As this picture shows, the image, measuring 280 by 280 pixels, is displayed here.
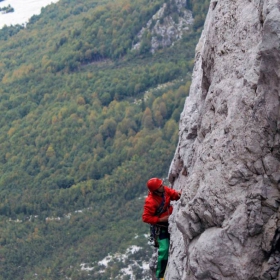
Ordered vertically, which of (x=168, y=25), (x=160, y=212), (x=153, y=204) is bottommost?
(x=168, y=25)

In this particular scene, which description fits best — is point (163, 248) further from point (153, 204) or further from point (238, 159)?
point (238, 159)

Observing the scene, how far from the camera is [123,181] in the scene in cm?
→ 13262

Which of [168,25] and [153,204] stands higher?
[153,204]

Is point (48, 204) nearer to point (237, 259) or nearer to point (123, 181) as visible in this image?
point (123, 181)

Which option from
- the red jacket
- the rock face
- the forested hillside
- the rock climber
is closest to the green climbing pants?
the rock climber

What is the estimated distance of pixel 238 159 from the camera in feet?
37.5

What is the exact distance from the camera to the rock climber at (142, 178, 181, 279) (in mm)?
14320

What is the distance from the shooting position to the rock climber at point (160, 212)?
47.0 feet

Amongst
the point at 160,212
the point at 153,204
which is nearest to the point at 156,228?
the point at 160,212

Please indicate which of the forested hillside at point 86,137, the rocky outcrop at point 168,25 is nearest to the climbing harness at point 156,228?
the forested hillside at point 86,137

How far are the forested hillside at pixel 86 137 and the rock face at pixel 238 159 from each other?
82065mm

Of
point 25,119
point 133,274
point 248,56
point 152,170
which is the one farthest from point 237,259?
point 25,119

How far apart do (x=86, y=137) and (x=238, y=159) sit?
140 m

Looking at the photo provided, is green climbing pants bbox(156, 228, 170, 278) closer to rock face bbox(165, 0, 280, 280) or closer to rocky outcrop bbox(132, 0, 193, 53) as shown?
rock face bbox(165, 0, 280, 280)
